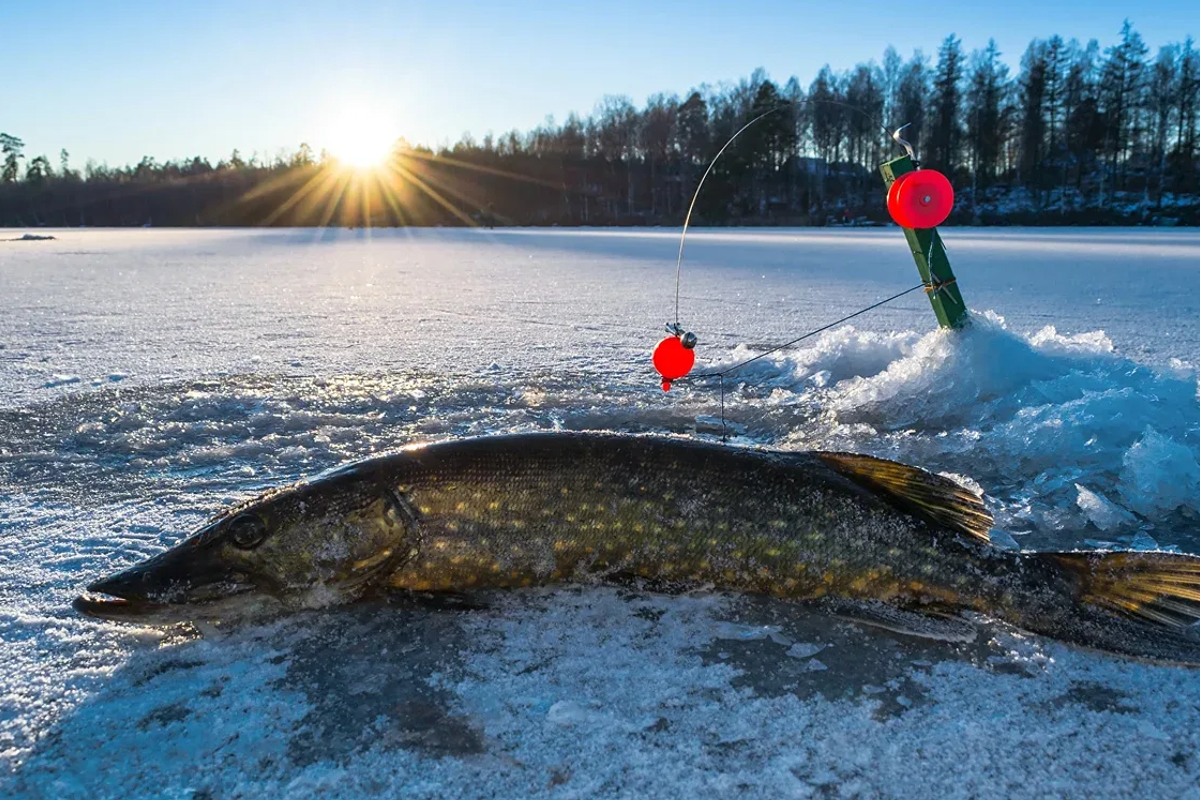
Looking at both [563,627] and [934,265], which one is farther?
[934,265]

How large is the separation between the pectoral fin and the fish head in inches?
47.3

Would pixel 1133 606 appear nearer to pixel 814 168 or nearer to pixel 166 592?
pixel 166 592

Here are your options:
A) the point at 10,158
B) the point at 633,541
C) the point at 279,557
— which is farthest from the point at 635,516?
the point at 10,158

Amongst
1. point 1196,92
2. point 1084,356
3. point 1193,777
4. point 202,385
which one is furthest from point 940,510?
point 1196,92

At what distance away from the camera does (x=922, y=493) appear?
7.21ft

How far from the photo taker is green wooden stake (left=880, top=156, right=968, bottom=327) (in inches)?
177

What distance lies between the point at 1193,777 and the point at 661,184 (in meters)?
63.2

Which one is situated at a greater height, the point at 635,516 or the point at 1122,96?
the point at 1122,96

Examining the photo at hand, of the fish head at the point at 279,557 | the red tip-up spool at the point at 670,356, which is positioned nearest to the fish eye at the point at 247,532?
the fish head at the point at 279,557

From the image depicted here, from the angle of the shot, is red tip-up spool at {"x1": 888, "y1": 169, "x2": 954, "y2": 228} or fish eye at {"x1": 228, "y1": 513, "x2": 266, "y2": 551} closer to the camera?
fish eye at {"x1": 228, "y1": 513, "x2": 266, "y2": 551}

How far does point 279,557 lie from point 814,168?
60063 mm

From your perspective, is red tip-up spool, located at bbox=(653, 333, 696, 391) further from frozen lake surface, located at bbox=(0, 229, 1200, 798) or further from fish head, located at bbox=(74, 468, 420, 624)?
fish head, located at bbox=(74, 468, 420, 624)

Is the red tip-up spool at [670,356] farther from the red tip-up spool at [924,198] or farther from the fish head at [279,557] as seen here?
the fish head at [279,557]

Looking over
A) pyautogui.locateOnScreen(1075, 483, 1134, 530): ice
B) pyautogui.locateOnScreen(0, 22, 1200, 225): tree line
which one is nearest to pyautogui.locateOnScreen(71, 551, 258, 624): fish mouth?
pyautogui.locateOnScreen(1075, 483, 1134, 530): ice
